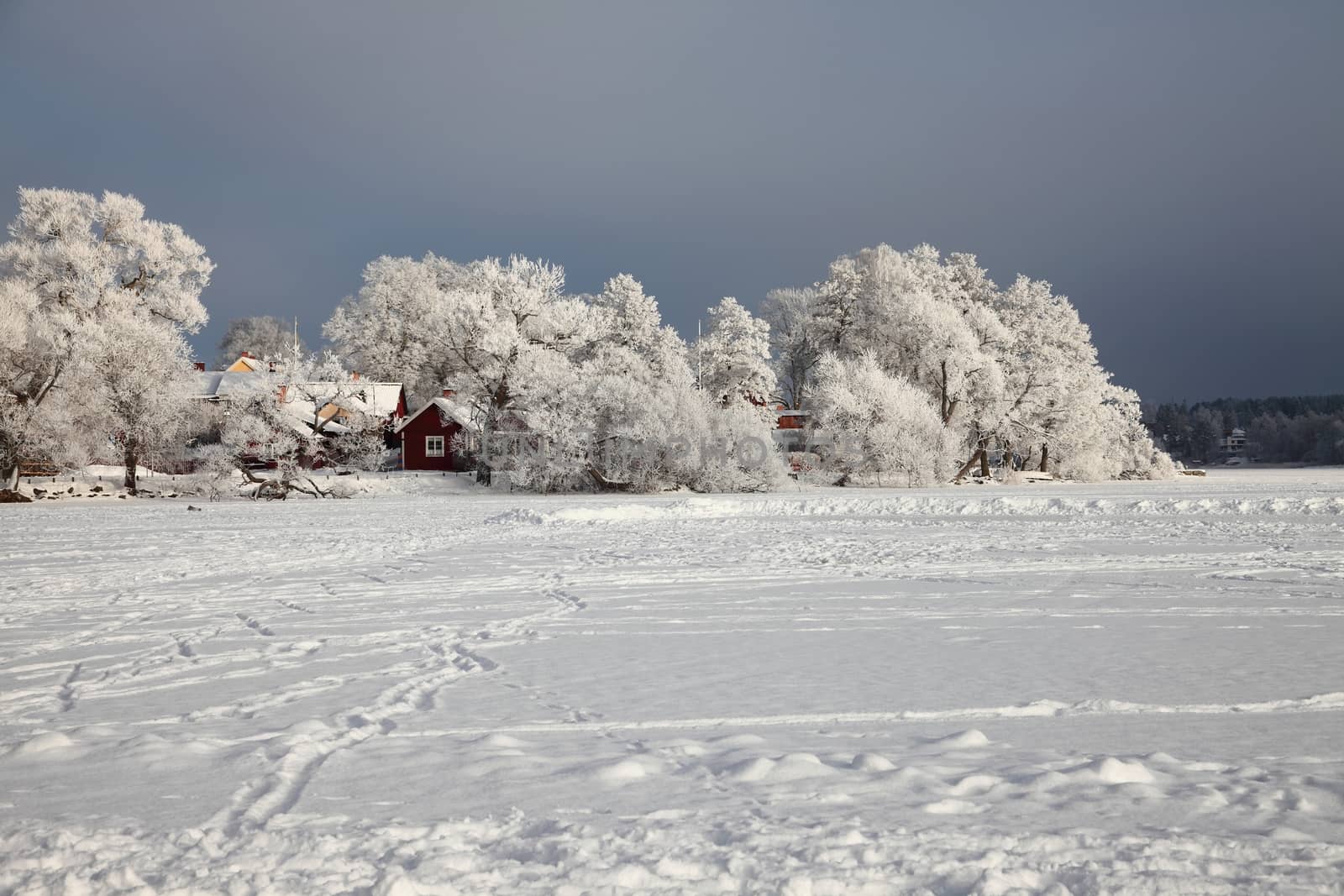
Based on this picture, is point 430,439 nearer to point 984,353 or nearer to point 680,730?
point 984,353

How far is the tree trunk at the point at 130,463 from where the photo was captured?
36.7 meters

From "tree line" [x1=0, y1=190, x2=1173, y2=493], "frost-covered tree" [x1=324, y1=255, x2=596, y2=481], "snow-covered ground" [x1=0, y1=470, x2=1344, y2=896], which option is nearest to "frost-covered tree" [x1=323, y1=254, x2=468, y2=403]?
"tree line" [x1=0, y1=190, x2=1173, y2=493]

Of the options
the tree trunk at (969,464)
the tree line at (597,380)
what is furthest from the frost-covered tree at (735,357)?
the tree trunk at (969,464)

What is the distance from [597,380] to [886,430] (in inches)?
523

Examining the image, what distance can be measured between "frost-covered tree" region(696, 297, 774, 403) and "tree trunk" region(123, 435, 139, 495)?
27.9 metres

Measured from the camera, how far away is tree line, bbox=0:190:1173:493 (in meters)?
35.6

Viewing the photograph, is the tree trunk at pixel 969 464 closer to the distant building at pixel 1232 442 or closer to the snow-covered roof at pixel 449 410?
the snow-covered roof at pixel 449 410

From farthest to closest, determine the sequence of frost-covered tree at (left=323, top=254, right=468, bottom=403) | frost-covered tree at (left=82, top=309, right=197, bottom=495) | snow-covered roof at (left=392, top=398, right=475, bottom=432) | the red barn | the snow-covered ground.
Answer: frost-covered tree at (left=323, top=254, right=468, bottom=403)
the red barn
snow-covered roof at (left=392, top=398, right=475, bottom=432)
frost-covered tree at (left=82, top=309, right=197, bottom=495)
the snow-covered ground

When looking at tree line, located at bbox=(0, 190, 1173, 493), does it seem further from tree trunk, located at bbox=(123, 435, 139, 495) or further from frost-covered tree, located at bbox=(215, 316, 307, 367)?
frost-covered tree, located at bbox=(215, 316, 307, 367)

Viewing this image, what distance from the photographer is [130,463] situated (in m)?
37.2

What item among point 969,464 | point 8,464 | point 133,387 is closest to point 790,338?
point 969,464

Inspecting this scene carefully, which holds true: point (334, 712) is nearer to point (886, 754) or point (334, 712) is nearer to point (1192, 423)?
point (886, 754)

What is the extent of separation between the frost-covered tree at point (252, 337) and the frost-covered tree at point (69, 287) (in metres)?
41.4

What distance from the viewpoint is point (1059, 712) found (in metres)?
5.83
